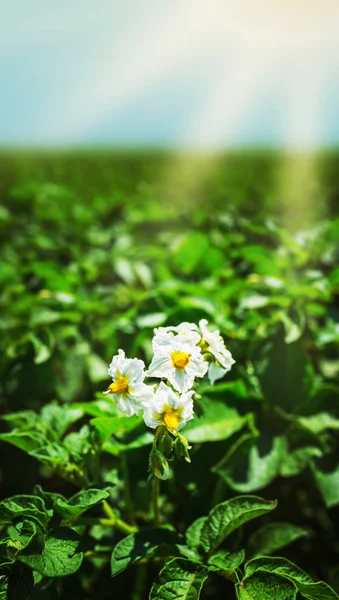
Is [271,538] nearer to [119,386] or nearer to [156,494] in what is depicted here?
[156,494]

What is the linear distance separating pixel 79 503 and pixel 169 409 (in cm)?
30

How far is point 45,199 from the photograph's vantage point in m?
4.05

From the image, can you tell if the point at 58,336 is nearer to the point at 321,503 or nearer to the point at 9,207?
the point at 321,503

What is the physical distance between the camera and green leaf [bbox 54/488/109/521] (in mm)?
1110

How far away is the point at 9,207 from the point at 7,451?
2.62 metres

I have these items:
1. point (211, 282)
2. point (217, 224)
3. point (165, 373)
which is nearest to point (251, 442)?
point (165, 373)

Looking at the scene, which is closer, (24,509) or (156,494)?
(24,509)

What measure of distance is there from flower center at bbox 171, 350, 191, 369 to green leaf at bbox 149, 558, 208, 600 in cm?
38

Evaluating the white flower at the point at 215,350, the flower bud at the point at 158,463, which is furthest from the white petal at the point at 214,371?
the flower bud at the point at 158,463

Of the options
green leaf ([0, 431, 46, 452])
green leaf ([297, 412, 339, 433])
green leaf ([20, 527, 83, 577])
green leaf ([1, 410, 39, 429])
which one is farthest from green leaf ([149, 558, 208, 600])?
green leaf ([297, 412, 339, 433])

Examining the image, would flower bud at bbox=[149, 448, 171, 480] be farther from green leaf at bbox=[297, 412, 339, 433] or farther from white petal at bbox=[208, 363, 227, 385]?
green leaf at bbox=[297, 412, 339, 433]

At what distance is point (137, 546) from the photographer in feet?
3.92

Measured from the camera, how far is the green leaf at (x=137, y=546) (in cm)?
115

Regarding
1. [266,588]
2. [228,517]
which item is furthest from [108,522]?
[266,588]
